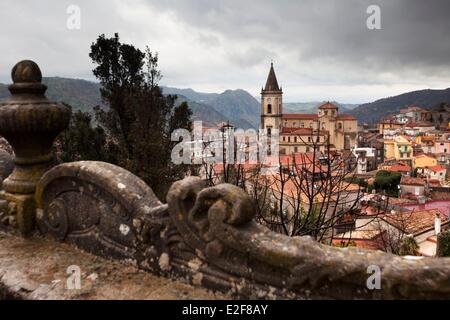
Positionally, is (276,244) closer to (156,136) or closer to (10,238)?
(10,238)

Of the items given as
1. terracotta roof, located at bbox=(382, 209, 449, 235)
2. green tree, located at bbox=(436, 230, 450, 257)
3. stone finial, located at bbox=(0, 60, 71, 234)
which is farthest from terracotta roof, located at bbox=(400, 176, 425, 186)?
stone finial, located at bbox=(0, 60, 71, 234)

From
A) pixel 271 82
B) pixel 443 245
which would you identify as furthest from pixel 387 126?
pixel 443 245

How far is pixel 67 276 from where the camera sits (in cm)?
274

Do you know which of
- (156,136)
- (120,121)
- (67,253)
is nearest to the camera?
(67,253)

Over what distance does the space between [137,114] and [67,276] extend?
13392mm

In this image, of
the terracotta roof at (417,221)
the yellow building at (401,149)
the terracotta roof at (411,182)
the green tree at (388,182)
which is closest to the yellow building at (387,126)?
the yellow building at (401,149)

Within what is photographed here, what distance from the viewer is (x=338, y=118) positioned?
3255 inches

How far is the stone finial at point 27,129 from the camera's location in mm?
3180

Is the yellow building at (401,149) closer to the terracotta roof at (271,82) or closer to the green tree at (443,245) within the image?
the terracotta roof at (271,82)

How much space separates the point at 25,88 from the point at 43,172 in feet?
2.52

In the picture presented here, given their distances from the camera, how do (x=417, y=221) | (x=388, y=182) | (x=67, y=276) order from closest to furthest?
(x=67, y=276), (x=417, y=221), (x=388, y=182)

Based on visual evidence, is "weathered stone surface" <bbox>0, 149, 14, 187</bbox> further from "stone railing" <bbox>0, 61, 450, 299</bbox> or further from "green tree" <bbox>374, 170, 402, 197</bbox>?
"green tree" <bbox>374, 170, 402, 197</bbox>

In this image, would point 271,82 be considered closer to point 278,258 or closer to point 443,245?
point 443,245

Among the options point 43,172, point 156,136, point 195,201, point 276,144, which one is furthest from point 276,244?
point 276,144
